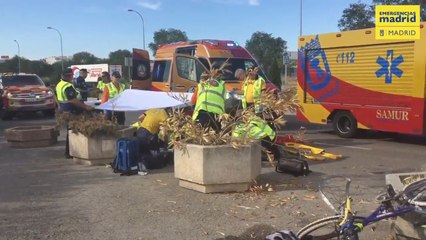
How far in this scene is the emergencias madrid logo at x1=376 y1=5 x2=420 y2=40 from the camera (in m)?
12.5

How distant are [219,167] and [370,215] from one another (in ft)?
10.8

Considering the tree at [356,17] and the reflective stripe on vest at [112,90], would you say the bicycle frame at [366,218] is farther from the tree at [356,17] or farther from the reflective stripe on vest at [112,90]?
the tree at [356,17]

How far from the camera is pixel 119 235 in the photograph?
5730 mm

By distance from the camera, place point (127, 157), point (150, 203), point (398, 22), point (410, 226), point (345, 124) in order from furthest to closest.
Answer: point (345, 124) → point (398, 22) → point (127, 157) → point (150, 203) → point (410, 226)

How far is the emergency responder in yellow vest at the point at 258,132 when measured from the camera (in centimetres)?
772

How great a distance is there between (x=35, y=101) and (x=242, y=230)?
1846 centimetres

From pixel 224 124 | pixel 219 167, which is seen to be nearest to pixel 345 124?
pixel 224 124

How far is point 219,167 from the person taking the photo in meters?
7.45

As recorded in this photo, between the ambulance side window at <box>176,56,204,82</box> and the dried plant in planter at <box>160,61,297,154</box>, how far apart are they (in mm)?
6922

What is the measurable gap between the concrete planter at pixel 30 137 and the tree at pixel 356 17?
136 ft

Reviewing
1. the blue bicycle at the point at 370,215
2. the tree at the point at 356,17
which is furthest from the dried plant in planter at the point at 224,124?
the tree at the point at 356,17

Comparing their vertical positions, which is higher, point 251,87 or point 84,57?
point 84,57

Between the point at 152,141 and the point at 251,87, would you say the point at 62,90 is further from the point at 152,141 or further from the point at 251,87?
the point at 251,87

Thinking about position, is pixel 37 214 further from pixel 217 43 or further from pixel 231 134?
pixel 217 43
